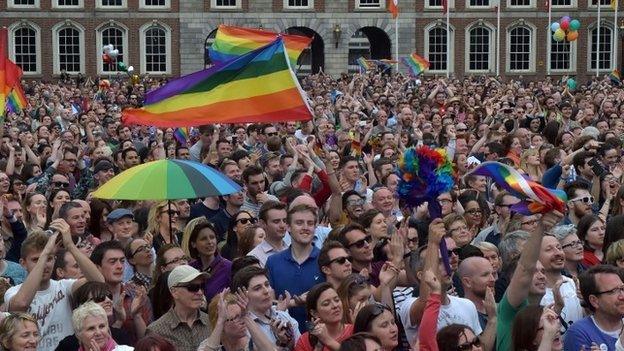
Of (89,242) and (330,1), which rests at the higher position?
(330,1)

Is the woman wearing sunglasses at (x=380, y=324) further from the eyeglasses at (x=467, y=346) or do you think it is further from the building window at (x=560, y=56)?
the building window at (x=560, y=56)

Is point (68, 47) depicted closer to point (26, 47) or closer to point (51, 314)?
point (26, 47)

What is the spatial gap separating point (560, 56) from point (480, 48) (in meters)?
3.33

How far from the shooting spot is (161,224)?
35.2 feet

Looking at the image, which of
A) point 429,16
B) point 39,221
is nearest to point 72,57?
point 429,16

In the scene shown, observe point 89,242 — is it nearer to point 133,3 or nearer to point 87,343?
point 87,343

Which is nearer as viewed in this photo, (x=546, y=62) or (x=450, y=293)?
(x=450, y=293)

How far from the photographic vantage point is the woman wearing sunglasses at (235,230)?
34.2ft

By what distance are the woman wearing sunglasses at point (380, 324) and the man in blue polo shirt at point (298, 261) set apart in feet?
5.39

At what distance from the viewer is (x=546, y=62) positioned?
54.8 meters

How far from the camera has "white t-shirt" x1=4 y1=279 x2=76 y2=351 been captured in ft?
26.0

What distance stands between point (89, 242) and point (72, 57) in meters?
44.8

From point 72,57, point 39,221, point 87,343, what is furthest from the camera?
point 72,57

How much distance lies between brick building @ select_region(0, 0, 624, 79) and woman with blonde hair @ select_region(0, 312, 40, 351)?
47435 mm
